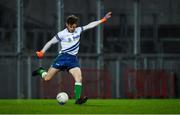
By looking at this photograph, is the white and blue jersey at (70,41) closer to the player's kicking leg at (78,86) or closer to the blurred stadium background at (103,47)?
the player's kicking leg at (78,86)

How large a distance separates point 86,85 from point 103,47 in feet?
6.04

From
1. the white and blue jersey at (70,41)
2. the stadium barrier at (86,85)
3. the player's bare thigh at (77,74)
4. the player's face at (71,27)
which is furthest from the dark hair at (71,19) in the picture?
the stadium barrier at (86,85)

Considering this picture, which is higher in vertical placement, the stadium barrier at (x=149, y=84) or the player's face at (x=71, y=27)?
the player's face at (x=71, y=27)

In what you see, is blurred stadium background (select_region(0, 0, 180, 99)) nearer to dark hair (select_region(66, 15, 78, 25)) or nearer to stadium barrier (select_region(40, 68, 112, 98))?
stadium barrier (select_region(40, 68, 112, 98))

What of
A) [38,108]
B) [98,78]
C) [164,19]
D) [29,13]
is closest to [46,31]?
[29,13]

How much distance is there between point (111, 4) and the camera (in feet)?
86.2

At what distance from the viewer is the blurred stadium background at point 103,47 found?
25.4m

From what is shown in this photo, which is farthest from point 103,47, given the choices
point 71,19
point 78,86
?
point 71,19

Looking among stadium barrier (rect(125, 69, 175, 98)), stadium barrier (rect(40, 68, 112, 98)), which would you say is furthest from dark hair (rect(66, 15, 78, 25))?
stadium barrier (rect(125, 69, 175, 98))

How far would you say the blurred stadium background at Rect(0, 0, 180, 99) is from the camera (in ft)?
83.3

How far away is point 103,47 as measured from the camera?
85.8 feet

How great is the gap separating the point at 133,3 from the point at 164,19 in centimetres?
133

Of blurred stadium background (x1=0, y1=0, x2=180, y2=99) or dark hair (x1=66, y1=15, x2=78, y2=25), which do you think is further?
blurred stadium background (x1=0, y1=0, x2=180, y2=99)

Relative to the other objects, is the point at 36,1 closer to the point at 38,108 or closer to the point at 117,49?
the point at 117,49
